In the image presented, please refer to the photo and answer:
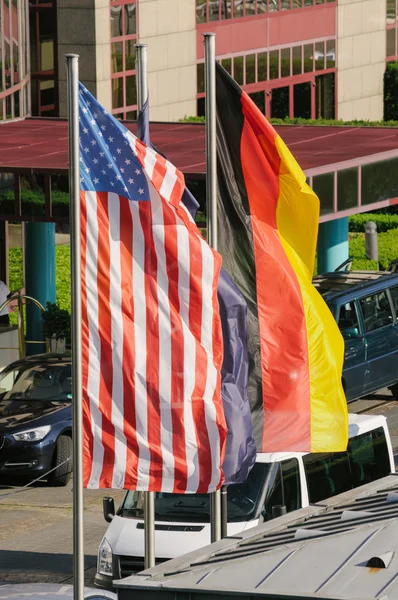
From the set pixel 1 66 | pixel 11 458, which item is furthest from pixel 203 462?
pixel 1 66

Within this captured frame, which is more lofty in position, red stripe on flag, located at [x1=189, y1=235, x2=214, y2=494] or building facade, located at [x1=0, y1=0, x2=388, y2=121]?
building facade, located at [x1=0, y1=0, x2=388, y2=121]

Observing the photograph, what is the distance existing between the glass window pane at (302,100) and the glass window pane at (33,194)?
83.9 ft

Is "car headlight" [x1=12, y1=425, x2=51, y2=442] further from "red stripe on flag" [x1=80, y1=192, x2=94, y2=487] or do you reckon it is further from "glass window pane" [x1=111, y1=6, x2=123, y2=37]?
"glass window pane" [x1=111, y1=6, x2=123, y2=37]

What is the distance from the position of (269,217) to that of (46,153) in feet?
48.6

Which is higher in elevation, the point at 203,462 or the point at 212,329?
the point at 212,329

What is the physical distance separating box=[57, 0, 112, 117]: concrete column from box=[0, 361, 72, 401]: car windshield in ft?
62.7

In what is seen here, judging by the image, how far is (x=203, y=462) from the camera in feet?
35.7

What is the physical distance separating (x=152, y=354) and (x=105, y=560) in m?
4.07

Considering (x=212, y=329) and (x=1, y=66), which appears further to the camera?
(x=1, y=66)

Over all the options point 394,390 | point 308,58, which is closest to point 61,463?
point 394,390

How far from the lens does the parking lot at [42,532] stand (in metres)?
15.9

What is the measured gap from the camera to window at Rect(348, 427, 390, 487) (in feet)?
50.5

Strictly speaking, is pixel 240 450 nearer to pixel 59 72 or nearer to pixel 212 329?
pixel 212 329

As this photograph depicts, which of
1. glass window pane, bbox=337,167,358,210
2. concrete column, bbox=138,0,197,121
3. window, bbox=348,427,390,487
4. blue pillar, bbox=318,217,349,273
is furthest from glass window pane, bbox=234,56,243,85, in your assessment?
window, bbox=348,427,390,487
